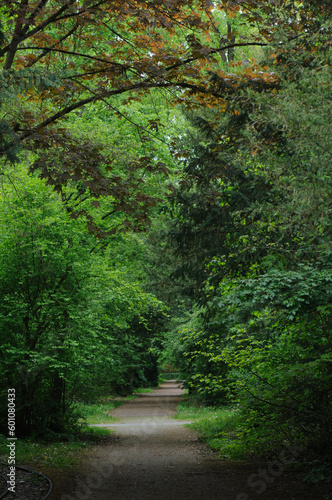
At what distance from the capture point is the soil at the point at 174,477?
702 cm

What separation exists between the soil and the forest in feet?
1.83

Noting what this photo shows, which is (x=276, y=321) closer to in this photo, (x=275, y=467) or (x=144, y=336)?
(x=275, y=467)

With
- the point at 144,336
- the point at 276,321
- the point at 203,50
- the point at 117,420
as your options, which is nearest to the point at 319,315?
the point at 276,321

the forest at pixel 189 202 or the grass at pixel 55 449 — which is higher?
the forest at pixel 189 202

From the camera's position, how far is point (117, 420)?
20672mm

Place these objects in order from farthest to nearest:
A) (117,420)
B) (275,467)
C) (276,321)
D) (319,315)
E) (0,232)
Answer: (117,420) < (0,232) < (275,467) < (276,321) < (319,315)

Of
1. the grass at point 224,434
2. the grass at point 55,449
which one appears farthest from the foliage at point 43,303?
the grass at point 224,434

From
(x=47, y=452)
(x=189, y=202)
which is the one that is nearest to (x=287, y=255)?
(x=189, y=202)

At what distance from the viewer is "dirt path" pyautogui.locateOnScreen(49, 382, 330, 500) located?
23.1 feet

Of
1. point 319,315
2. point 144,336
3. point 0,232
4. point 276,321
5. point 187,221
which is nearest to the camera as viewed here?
point 319,315

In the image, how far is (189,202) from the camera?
13.3m

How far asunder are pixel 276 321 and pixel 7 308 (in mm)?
6528

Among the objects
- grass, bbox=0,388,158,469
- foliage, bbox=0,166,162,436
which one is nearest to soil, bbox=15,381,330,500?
grass, bbox=0,388,158,469

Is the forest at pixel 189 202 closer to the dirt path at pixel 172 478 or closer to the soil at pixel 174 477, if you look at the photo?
the soil at pixel 174 477
